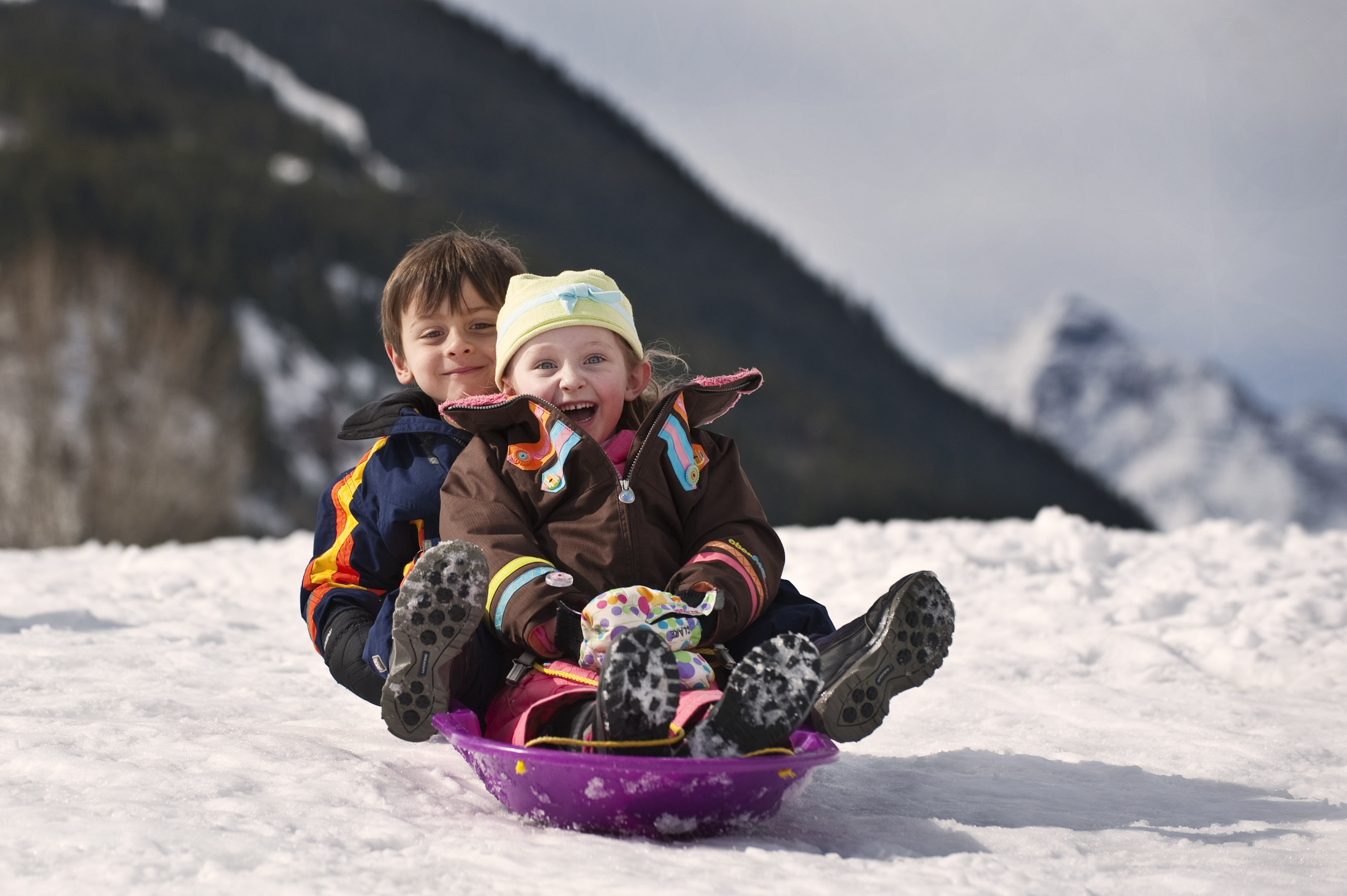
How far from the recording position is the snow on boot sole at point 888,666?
7.10 feet

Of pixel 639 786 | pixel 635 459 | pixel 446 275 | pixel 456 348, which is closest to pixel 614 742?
pixel 639 786

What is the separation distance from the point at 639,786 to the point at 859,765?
1119mm

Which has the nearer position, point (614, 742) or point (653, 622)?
point (614, 742)

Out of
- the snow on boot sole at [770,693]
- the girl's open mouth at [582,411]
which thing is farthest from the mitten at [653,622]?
the girl's open mouth at [582,411]

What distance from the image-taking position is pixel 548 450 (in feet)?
8.16

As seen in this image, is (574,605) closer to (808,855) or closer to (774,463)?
(808,855)

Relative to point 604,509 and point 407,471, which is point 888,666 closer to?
point 604,509

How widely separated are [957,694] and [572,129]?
278 ft

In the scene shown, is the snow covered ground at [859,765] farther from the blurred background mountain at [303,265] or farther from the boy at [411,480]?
the blurred background mountain at [303,265]

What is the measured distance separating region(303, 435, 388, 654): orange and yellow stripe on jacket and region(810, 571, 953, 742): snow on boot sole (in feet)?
4.37

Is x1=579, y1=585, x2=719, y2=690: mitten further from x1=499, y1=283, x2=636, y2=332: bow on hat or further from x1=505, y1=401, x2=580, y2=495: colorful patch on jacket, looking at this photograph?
x1=499, y1=283, x2=636, y2=332: bow on hat

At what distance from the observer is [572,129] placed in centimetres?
8425

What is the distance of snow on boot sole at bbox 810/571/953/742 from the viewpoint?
2.16 m

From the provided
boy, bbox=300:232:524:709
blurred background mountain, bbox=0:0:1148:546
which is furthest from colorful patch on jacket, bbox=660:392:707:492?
blurred background mountain, bbox=0:0:1148:546
